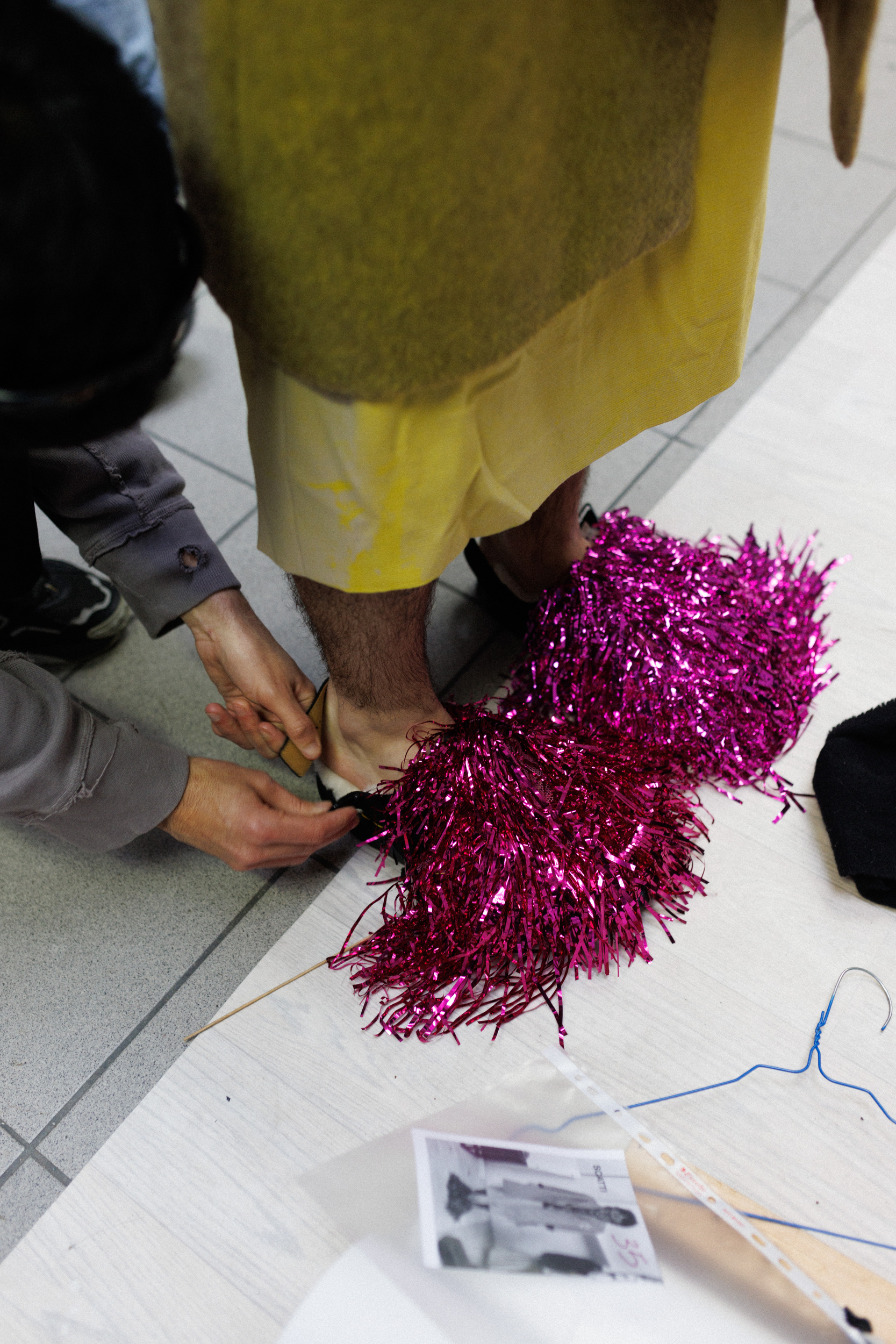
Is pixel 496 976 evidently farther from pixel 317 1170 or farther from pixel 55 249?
pixel 55 249

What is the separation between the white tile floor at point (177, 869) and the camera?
0.82 metres

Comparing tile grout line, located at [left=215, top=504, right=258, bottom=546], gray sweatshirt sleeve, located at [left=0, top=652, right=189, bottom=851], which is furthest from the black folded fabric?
tile grout line, located at [left=215, top=504, right=258, bottom=546]

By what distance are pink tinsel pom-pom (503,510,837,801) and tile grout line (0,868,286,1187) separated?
31 cm

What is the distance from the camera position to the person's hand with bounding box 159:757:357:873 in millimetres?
814

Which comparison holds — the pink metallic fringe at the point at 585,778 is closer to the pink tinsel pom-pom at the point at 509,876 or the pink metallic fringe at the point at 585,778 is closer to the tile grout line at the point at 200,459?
the pink tinsel pom-pom at the point at 509,876

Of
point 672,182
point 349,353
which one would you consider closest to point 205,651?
point 349,353

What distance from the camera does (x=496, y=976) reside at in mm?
809

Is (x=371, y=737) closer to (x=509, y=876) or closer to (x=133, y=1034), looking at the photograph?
(x=509, y=876)

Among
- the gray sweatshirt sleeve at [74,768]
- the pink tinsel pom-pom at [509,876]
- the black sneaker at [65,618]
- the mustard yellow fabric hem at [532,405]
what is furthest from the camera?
the black sneaker at [65,618]

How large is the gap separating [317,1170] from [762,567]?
755 millimetres

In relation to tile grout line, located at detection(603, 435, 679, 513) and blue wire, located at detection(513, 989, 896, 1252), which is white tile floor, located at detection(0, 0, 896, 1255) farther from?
blue wire, located at detection(513, 989, 896, 1252)

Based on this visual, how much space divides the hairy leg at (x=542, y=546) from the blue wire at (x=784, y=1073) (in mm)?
490

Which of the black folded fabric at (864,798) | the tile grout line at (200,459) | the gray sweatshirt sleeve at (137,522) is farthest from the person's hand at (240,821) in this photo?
the tile grout line at (200,459)

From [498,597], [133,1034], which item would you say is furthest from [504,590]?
[133,1034]
